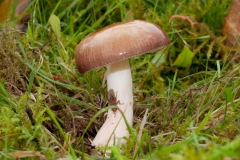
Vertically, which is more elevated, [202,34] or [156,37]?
[156,37]

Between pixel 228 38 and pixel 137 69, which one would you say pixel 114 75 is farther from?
pixel 228 38

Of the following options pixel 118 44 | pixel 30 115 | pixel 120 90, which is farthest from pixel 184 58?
pixel 30 115

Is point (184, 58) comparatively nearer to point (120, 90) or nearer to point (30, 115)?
point (120, 90)

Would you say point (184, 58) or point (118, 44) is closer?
point (118, 44)

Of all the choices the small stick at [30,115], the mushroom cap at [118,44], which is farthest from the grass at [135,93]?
the mushroom cap at [118,44]

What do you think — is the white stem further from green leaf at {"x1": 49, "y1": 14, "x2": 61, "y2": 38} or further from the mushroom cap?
green leaf at {"x1": 49, "y1": 14, "x2": 61, "y2": 38}


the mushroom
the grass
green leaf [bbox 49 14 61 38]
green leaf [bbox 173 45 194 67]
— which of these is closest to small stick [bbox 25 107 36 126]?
the grass

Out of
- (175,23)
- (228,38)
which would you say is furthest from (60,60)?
(228,38)
